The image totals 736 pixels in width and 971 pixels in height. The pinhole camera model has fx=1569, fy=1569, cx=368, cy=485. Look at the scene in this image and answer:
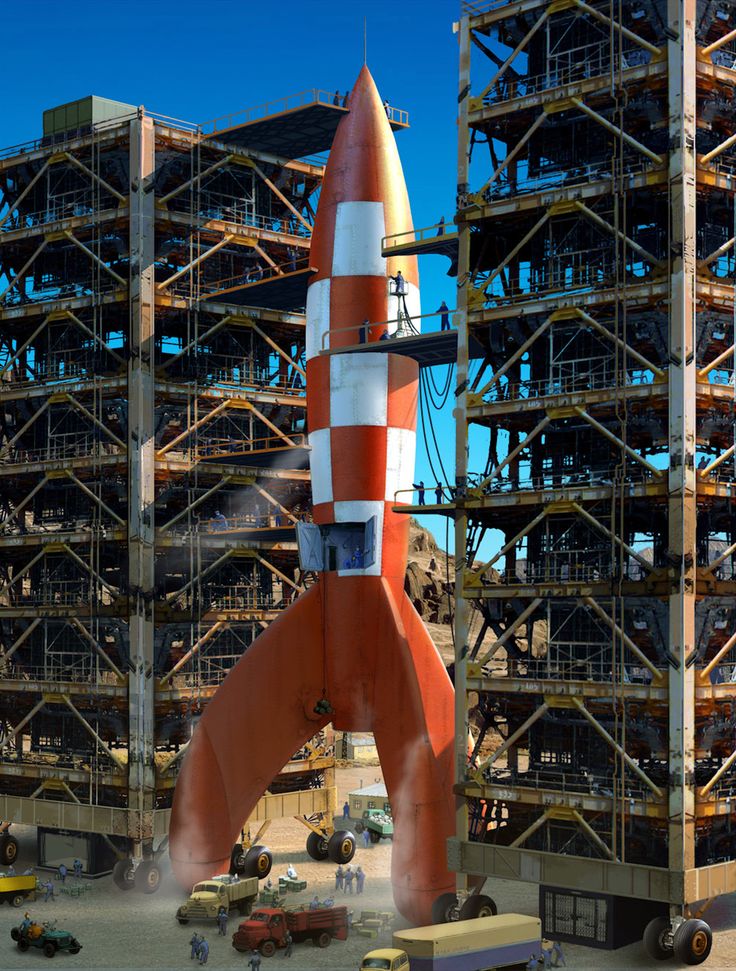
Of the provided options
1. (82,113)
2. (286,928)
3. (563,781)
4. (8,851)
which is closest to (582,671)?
(563,781)

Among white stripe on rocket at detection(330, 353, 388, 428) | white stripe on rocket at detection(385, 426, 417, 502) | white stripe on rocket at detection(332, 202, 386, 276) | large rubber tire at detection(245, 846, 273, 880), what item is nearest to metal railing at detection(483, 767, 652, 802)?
white stripe on rocket at detection(385, 426, 417, 502)

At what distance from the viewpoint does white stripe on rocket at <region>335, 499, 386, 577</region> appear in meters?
64.6

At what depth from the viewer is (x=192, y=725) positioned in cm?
7381

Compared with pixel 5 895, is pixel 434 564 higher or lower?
higher

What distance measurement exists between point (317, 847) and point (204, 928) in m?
14.8

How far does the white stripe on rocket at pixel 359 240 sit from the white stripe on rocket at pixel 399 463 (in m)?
6.94

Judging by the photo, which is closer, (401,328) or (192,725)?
(401,328)

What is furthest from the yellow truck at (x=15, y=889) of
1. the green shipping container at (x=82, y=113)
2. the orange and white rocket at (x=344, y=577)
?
the green shipping container at (x=82, y=113)

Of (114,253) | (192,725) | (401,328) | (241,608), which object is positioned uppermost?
(114,253)

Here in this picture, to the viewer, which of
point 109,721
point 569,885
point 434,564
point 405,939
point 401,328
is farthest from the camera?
point 434,564

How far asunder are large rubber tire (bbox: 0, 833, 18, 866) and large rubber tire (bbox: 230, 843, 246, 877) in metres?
11.6

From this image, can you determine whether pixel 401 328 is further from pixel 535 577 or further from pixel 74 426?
pixel 74 426

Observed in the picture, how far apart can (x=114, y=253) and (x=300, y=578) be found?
18644 millimetres

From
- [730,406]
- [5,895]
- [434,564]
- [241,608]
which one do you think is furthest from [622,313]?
[434,564]
